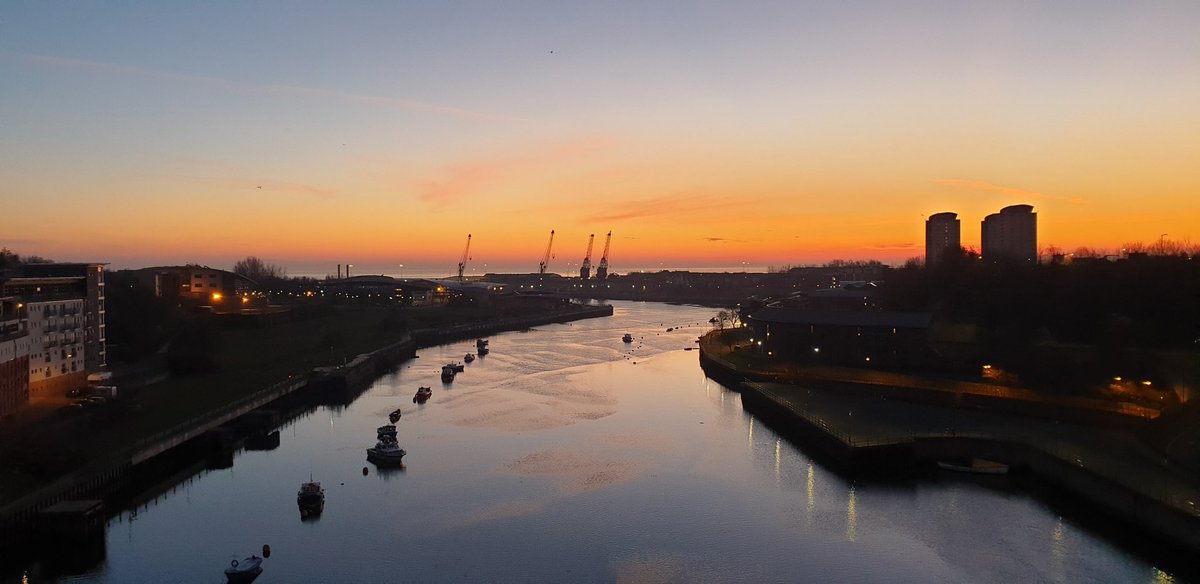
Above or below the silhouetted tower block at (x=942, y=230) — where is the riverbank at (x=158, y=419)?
below

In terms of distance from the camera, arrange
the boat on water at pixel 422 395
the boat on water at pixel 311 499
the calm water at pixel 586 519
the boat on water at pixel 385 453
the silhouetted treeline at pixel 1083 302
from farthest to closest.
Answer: the boat on water at pixel 422 395, the silhouetted treeline at pixel 1083 302, the boat on water at pixel 385 453, the boat on water at pixel 311 499, the calm water at pixel 586 519

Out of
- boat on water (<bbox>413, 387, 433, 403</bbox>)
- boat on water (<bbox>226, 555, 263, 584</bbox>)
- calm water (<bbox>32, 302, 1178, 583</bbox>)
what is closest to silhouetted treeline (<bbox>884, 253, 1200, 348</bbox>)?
calm water (<bbox>32, 302, 1178, 583</bbox>)

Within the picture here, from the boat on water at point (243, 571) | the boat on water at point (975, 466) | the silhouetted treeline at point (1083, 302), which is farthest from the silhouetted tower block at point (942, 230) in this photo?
the boat on water at point (243, 571)

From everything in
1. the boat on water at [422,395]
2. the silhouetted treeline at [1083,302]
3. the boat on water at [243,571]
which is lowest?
the boat on water at [243,571]

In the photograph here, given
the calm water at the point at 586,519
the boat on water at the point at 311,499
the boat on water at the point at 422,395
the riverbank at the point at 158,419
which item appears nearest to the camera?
the calm water at the point at 586,519

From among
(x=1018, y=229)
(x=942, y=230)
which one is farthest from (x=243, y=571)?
(x=942, y=230)

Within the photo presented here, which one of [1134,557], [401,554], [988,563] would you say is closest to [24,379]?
[401,554]

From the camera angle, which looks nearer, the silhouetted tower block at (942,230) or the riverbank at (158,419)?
the riverbank at (158,419)

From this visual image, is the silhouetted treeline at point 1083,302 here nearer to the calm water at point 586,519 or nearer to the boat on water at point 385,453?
the calm water at point 586,519

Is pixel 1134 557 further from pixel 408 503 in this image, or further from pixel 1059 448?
pixel 408 503
